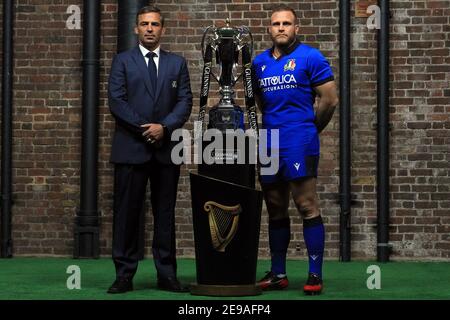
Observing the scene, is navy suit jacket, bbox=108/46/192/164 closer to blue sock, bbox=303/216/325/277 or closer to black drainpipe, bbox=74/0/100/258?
blue sock, bbox=303/216/325/277

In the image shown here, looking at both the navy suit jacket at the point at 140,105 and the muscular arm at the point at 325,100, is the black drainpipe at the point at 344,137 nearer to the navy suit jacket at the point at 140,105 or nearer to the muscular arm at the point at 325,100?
the muscular arm at the point at 325,100

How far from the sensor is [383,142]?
10172 mm

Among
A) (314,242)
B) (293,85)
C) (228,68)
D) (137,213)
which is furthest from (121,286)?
(293,85)

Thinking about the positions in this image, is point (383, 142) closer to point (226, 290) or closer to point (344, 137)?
point (344, 137)

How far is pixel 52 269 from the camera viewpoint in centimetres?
916

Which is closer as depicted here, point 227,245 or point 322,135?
point 227,245

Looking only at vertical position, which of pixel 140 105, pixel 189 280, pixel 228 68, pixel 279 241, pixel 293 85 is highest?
pixel 228 68

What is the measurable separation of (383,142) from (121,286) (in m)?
3.82

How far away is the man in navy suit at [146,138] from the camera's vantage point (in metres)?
7.27

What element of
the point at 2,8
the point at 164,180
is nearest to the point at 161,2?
the point at 2,8

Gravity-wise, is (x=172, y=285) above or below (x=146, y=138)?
below

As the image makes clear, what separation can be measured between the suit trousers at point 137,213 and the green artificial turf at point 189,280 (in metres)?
0.22

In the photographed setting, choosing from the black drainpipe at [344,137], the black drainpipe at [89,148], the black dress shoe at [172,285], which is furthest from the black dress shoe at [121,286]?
the black drainpipe at [344,137]

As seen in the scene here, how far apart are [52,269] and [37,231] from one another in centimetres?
141
